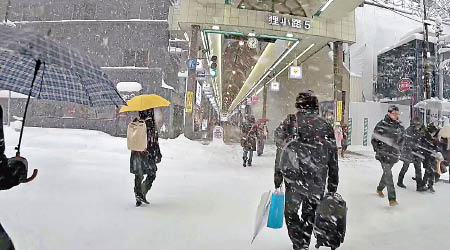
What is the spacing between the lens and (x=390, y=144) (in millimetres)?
5992

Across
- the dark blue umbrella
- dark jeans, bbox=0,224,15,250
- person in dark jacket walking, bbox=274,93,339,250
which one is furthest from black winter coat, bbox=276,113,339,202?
dark jeans, bbox=0,224,15,250

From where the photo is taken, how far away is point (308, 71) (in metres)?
24.5

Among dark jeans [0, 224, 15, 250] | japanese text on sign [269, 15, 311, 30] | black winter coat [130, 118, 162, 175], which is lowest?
dark jeans [0, 224, 15, 250]

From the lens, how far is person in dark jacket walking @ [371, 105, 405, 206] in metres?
5.96

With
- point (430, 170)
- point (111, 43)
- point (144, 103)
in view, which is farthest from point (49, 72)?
point (111, 43)

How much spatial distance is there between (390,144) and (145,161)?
4.33 meters

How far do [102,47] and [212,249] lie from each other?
2067cm

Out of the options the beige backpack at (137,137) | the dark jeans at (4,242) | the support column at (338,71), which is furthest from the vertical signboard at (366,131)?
the dark jeans at (4,242)

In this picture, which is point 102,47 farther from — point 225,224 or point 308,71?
point 225,224

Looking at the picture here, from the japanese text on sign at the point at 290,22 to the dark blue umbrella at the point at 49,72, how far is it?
13.4 m

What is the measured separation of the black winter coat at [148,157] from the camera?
5176mm

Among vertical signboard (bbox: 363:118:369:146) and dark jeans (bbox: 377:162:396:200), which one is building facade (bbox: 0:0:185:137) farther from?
dark jeans (bbox: 377:162:396:200)

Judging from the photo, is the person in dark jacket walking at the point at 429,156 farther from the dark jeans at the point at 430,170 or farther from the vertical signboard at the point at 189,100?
the vertical signboard at the point at 189,100

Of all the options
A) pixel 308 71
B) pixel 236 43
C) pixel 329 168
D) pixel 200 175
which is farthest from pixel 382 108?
pixel 329 168
